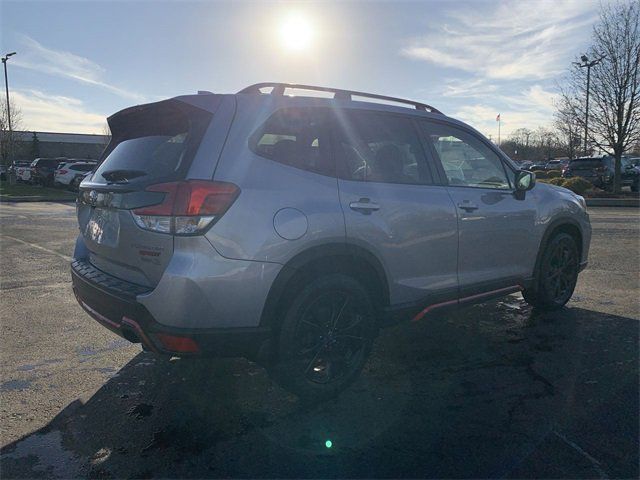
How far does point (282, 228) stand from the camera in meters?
2.95

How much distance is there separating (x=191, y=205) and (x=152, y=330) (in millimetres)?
726

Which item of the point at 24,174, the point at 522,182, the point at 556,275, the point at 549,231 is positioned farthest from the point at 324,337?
the point at 24,174

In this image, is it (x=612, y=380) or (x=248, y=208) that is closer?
(x=248, y=208)

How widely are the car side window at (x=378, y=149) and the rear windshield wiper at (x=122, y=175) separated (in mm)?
1269

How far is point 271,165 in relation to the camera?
3.03 metres

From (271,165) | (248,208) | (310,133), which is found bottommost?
(248,208)

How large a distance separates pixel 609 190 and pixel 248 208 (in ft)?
80.5

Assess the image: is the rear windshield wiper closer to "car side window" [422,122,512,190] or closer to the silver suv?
the silver suv

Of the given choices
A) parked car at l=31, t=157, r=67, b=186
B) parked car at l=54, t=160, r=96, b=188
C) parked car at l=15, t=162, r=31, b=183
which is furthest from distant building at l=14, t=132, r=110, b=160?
parked car at l=54, t=160, r=96, b=188

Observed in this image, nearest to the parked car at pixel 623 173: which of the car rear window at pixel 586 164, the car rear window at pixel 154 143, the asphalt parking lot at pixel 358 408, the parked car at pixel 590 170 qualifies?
the parked car at pixel 590 170

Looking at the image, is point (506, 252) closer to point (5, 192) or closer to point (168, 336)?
point (168, 336)

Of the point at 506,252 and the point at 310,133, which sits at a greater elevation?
the point at 310,133

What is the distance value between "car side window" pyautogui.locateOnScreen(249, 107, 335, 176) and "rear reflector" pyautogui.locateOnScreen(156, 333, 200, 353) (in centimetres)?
115

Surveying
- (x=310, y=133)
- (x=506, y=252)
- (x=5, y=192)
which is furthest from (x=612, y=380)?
(x=5, y=192)
